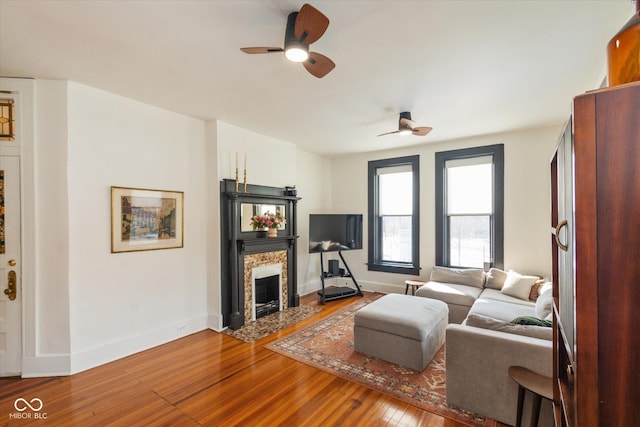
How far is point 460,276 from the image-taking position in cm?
443

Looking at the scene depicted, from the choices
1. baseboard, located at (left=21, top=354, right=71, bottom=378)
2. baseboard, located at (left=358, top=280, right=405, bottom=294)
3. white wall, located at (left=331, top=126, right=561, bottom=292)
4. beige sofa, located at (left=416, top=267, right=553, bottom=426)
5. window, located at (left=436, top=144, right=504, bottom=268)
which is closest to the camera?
beige sofa, located at (left=416, top=267, right=553, bottom=426)

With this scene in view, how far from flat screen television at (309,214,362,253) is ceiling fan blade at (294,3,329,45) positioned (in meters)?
3.42

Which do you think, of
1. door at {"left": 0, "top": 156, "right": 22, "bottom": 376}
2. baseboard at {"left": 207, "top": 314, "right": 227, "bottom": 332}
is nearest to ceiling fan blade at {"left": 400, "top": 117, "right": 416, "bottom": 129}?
baseboard at {"left": 207, "top": 314, "right": 227, "bottom": 332}

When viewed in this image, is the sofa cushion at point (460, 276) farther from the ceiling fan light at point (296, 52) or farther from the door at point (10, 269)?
the door at point (10, 269)

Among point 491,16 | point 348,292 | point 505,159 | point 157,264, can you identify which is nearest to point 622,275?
point 491,16

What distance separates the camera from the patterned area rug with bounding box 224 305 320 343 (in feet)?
11.9

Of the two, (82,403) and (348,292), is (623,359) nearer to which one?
(82,403)

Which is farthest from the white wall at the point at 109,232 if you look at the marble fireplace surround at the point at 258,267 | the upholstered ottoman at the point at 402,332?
the upholstered ottoman at the point at 402,332

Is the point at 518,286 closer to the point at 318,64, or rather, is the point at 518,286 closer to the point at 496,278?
the point at 496,278

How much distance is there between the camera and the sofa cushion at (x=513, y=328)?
6.58 feet

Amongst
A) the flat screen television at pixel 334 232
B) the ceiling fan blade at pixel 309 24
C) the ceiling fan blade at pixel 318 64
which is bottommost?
the flat screen television at pixel 334 232

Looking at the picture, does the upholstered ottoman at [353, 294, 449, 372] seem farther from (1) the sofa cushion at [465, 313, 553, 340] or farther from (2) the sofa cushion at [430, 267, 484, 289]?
(2) the sofa cushion at [430, 267, 484, 289]

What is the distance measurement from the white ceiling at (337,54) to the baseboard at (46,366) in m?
2.62

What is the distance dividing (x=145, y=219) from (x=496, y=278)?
4769 mm
